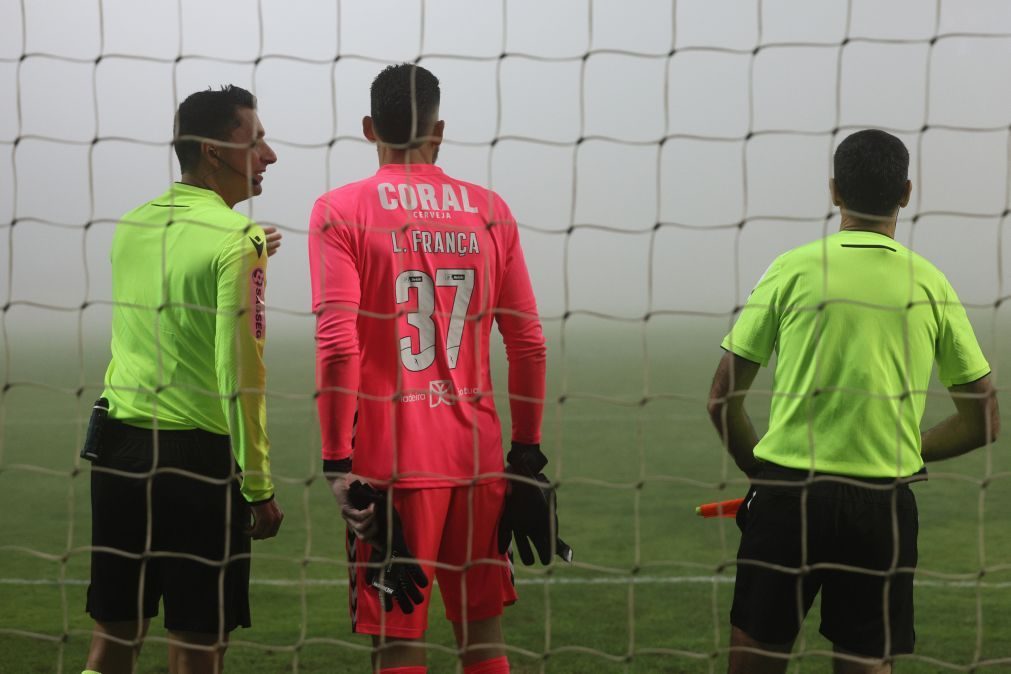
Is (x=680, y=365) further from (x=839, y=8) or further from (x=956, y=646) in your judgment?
(x=956, y=646)

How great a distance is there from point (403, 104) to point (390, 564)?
0.89m

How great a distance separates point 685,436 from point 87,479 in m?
4.72

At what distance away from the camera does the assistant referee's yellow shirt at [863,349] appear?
6.57ft

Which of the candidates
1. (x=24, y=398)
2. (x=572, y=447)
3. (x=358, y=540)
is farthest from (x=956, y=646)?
(x=24, y=398)

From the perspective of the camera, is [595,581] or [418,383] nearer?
[418,383]

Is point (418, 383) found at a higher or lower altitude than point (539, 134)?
lower

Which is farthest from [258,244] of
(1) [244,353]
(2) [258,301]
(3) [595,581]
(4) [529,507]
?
(3) [595,581]

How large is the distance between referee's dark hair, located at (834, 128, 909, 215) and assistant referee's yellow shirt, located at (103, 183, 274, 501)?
3.77 feet

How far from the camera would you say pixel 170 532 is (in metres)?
2.22

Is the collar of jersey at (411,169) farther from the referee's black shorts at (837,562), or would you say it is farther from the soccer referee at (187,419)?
the referee's black shorts at (837,562)

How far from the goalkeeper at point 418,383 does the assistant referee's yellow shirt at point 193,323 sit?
0.17 m

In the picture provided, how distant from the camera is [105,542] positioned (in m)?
2.26

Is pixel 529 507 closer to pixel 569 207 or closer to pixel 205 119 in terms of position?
pixel 205 119

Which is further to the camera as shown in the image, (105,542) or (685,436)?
(685,436)
